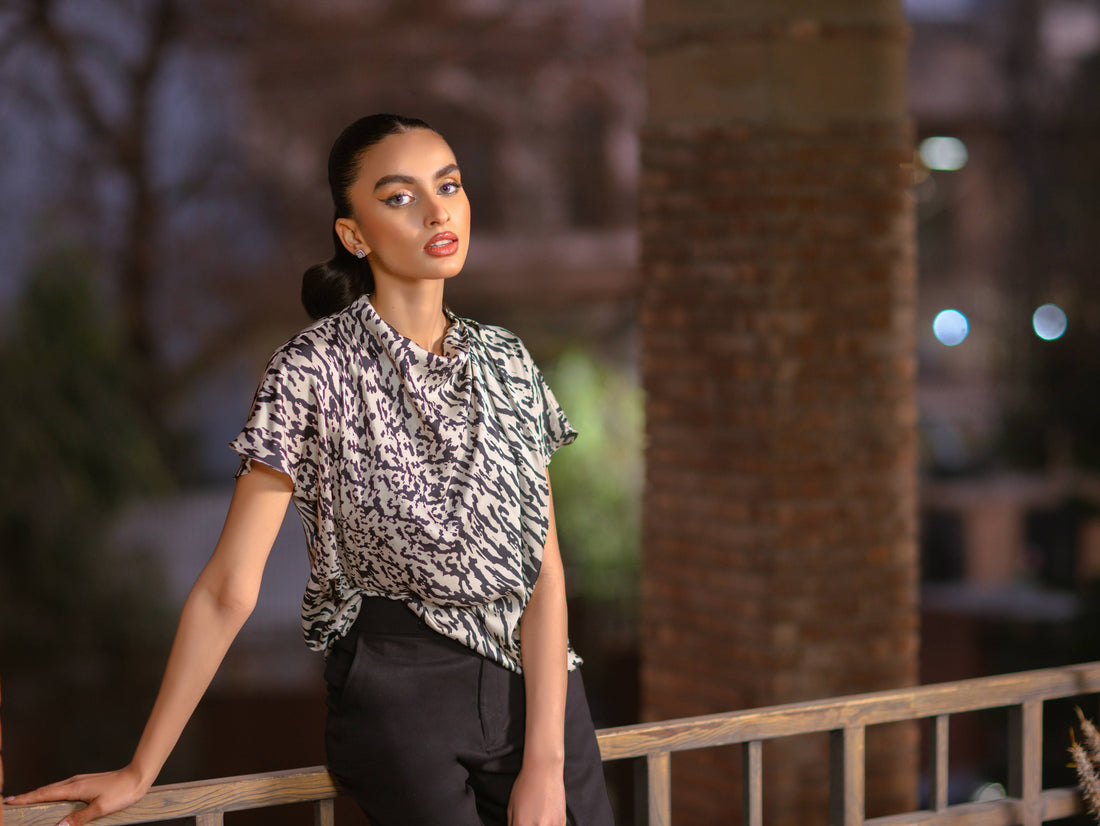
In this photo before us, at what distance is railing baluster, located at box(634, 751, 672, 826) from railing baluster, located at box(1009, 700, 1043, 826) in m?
0.61

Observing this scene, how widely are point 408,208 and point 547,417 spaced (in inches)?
11.5

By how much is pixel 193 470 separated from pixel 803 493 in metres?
4.81

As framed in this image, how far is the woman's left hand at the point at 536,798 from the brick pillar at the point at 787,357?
73.1 inches

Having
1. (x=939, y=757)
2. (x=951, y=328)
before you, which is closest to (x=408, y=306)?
(x=939, y=757)

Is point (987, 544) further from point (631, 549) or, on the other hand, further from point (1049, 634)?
point (1049, 634)

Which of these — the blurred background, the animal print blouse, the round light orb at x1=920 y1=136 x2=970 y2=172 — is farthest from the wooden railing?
A: the round light orb at x1=920 y1=136 x2=970 y2=172

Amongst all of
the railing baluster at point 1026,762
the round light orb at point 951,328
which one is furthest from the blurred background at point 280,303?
the railing baluster at point 1026,762

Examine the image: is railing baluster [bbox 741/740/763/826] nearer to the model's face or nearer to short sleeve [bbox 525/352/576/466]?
short sleeve [bbox 525/352/576/466]

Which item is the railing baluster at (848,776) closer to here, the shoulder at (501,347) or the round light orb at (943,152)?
the shoulder at (501,347)

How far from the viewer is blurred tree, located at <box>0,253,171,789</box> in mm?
6246

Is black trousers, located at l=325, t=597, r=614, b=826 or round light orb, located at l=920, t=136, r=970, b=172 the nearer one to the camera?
black trousers, located at l=325, t=597, r=614, b=826

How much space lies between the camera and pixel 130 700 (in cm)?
640

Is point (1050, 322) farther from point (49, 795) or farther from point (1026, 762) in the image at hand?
point (49, 795)

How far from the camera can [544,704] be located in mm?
1382
